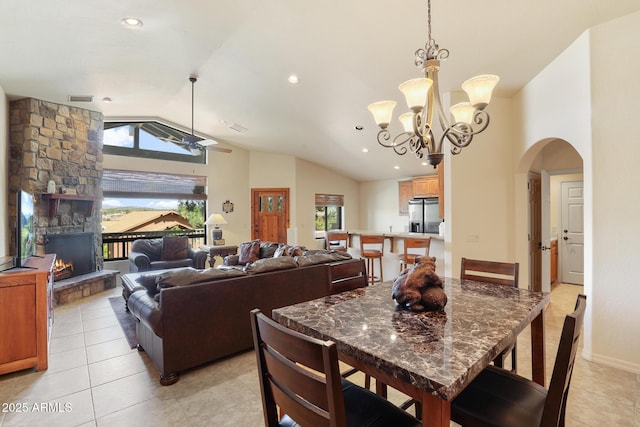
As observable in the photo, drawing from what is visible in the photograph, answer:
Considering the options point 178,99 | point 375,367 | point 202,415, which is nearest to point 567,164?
point 375,367

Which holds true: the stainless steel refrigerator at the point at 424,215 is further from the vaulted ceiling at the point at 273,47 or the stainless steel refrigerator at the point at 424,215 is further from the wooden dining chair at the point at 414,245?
the wooden dining chair at the point at 414,245

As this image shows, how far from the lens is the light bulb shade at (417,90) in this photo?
191cm

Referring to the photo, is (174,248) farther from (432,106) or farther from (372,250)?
(432,106)

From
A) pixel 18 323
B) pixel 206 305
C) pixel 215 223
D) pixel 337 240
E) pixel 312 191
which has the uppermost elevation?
pixel 312 191

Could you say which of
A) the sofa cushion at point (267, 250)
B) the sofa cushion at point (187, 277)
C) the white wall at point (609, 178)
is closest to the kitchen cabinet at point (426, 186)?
the sofa cushion at point (267, 250)

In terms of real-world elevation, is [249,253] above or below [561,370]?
below

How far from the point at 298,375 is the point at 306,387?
44 millimetres

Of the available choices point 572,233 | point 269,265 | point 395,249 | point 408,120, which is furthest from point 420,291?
point 572,233

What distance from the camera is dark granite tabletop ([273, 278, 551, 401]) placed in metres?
0.97

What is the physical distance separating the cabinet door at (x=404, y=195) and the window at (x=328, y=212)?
1.77 meters

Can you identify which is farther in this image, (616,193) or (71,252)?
(71,252)

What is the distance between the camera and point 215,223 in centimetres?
675

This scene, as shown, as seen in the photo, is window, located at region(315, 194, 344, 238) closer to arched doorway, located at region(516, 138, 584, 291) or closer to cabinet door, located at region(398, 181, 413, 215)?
cabinet door, located at region(398, 181, 413, 215)

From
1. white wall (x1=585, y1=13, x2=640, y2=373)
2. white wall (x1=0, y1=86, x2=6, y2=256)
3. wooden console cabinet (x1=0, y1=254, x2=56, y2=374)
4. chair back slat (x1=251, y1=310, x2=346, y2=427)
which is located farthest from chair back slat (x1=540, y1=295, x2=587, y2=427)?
white wall (x1=0, y1=86, x2=6, y2=256)
